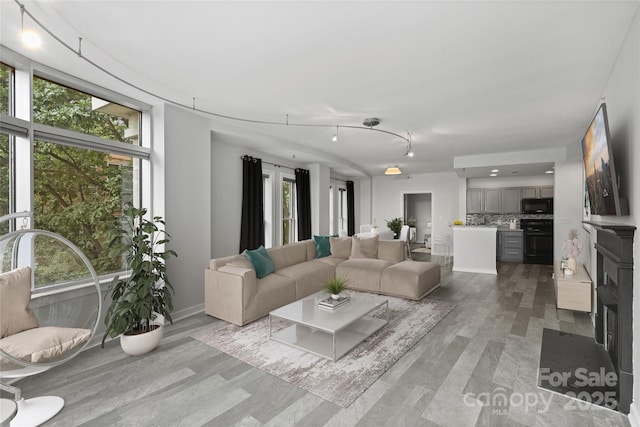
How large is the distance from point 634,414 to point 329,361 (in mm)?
2124

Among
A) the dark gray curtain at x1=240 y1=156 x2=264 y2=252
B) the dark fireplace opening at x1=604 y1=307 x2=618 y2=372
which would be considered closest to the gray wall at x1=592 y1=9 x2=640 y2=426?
the dark fireplace opening at x1=604 y1=307 x2=618 y2=372

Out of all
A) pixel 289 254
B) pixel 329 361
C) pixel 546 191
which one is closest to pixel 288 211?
pixel 289 254

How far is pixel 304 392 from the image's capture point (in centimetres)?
235

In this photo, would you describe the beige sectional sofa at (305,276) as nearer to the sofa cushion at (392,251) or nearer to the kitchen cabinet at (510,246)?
the sofa cushion at (392,251)

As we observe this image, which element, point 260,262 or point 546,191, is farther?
point 546,191

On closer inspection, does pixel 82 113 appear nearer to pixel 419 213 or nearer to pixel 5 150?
pixel 5 150

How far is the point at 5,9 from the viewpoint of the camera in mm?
2008

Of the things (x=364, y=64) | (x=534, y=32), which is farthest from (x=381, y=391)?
(x=534, y=32)

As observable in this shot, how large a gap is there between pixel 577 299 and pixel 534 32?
3.46 metres

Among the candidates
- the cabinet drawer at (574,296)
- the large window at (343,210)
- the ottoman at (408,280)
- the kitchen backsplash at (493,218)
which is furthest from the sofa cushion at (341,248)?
the kitchen backsplash at (493,218)

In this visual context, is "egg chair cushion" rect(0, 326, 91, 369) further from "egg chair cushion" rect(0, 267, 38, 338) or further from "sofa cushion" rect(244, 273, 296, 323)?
"sofa cushion" rect(244, 273, 296, 323)

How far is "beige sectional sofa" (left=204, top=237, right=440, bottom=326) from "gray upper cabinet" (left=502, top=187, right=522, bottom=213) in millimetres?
4690

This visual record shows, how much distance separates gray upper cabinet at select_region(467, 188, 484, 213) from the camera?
880cm

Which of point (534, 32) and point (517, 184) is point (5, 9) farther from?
point (517, 184)
